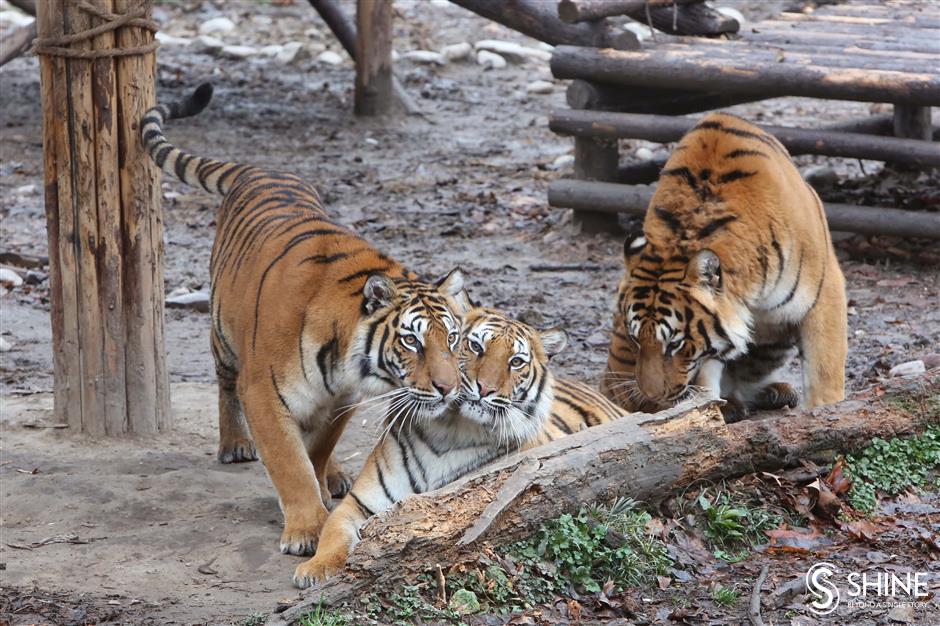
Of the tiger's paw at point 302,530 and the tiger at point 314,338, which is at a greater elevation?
the tiger at point 314,338

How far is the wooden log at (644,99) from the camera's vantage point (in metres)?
8.15

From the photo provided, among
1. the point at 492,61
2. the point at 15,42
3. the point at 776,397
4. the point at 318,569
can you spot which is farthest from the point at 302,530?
the point at 492,61

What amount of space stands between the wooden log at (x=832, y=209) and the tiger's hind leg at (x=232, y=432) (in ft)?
12.0

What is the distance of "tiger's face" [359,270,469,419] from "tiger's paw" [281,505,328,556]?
1.50 feet

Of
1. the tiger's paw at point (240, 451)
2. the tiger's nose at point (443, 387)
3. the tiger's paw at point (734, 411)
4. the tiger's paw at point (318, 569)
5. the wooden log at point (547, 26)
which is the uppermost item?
the wooden log at point (547, 26)

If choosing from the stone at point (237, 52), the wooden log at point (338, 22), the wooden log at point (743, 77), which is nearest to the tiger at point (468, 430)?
the wooden log at point (743, 77)

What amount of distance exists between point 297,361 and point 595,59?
435cm

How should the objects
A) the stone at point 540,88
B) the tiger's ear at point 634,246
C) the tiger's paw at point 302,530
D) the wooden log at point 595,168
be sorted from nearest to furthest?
the tiger's paw at point 302,530, the tiger's ear at point 634,246, the wooden log at point 595,168, the stone at point 540,88

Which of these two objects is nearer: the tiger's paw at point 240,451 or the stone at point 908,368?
the tiger's paw at point 240,451

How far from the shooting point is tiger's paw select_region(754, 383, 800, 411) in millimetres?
5461

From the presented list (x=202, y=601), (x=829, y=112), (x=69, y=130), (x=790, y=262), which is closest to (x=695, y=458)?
(x=790, y=262)

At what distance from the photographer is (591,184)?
8227 millimetres

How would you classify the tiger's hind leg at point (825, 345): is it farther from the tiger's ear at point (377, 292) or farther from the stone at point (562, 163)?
the stone at point (562, 163)

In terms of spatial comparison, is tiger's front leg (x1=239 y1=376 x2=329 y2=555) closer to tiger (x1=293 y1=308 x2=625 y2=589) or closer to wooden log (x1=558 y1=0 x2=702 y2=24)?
tiger (x1=293 y1=308 x2=625 y2=589)
